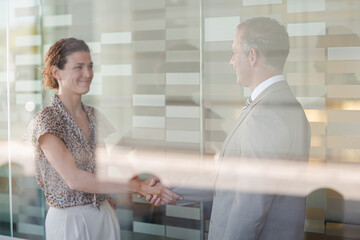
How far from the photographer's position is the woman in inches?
102

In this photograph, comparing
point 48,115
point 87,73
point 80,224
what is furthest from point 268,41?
point 80,224

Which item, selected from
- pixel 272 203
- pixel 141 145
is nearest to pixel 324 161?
pixel 272 203

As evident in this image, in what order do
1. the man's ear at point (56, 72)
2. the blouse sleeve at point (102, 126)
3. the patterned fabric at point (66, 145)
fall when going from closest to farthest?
the patterned fabric at point (66, 145) < the man's ear at point (56, 72) < the blouse sleeve at point (102, 126)

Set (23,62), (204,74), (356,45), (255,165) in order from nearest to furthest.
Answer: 1. (356,45)
2. (255,165)
3. (204,74)
4. (23,62)

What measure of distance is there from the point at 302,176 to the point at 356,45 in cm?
78

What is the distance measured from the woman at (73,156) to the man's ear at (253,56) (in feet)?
3.54

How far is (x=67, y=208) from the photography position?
262 cm

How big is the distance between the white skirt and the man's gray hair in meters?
1.35

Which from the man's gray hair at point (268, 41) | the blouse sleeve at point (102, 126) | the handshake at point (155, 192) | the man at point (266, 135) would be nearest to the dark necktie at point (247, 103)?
the man at point (266, 135)

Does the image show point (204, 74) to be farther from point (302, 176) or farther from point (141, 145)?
point (302, 176)

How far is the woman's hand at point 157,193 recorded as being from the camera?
2.95 metres

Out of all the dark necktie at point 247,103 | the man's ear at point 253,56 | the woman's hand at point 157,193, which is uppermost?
the man's ear at point 253,56

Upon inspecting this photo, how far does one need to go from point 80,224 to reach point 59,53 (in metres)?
1.16

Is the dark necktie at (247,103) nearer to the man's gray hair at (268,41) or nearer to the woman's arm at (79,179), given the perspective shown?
the man's gray hair at (268,41)
